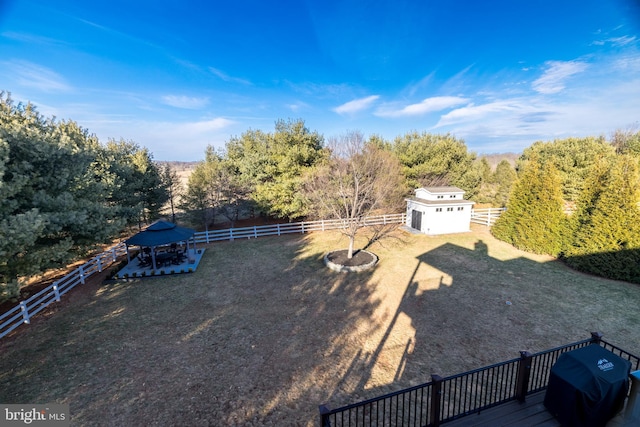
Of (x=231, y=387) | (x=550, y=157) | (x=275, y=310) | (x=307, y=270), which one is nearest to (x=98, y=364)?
(x=231, y=387)

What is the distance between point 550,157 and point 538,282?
2305 cm

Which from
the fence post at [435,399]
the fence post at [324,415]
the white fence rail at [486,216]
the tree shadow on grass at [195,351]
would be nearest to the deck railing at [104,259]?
the tree shadow on grass at [195,351]

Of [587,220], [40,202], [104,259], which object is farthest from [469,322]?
[104,259]

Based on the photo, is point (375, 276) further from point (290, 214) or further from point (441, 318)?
point (290, 214)

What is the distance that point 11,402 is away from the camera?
5281 mm

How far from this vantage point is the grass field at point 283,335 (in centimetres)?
541

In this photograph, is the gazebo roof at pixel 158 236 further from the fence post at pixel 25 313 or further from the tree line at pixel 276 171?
the tree line at pixel 276 171

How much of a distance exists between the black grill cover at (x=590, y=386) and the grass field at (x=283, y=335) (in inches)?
84.5

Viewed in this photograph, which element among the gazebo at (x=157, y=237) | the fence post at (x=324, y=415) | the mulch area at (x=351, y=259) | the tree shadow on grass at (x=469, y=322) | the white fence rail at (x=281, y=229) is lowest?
the tree shadow on grass at (x=469, y=322)

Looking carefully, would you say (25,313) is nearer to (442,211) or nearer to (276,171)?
(276,171)

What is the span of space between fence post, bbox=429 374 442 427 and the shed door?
15.1 m

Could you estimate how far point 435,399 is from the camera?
14.1ft

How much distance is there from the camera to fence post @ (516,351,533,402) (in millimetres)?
4664

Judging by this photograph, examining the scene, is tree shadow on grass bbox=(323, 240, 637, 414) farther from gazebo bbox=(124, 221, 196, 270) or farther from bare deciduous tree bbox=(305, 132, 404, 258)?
gazebo bbox=(124, 221, 196, 270)
